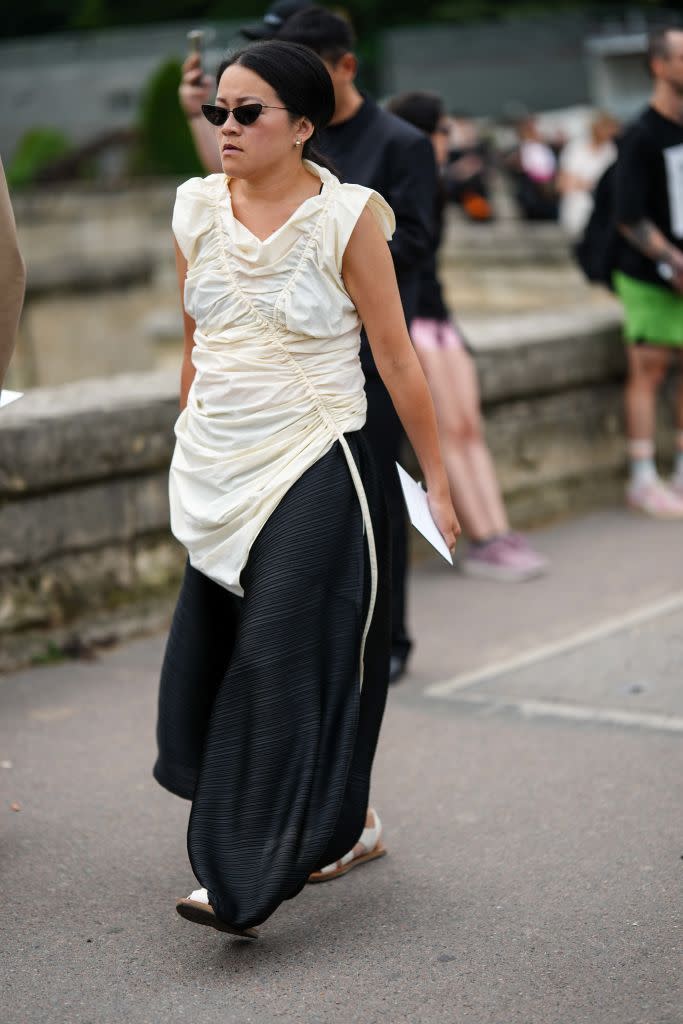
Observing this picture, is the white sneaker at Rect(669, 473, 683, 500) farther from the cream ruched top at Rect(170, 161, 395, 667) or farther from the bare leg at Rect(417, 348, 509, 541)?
the cream ruched top at Rect(170, 161, 395, 667)

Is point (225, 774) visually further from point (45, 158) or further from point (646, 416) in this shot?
point (45, 158)

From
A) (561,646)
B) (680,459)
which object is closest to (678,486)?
(680,459)

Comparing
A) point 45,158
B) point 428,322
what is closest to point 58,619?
point 428,322

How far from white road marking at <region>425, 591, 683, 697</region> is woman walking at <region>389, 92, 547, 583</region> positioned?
0.72 metres

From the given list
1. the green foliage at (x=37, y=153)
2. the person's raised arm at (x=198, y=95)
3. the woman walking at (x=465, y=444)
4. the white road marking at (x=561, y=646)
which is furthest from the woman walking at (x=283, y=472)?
the green foliage at (x=37, y=153)

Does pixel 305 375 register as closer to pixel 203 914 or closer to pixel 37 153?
pixel 203 914

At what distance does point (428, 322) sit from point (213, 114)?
10.4 feet

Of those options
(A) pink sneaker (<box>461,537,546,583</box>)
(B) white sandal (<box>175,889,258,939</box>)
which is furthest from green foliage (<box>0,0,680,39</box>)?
(B) white sandal (<box>175,889,258,939</box>)

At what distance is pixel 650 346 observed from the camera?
7605 millimetres

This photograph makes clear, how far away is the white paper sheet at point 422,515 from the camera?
361 centimetres

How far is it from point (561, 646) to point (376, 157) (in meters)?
1.88

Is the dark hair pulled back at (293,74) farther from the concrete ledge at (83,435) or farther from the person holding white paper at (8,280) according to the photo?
the concrete ledge at (83,435)

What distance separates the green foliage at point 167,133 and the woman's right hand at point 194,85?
21469mm

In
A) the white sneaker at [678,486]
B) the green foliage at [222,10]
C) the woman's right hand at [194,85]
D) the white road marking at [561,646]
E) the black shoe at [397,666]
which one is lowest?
the green foliage at [222,10]
